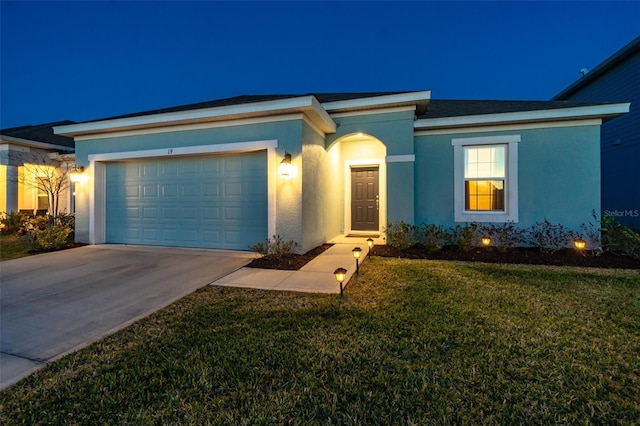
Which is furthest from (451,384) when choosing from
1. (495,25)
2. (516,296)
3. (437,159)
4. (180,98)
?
(180,98)

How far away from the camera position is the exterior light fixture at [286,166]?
567 centimetres

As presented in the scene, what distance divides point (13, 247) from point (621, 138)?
697 inches

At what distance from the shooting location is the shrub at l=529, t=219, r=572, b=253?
6293 mm

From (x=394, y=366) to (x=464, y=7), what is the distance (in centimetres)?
2637

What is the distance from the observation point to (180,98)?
2378 inches

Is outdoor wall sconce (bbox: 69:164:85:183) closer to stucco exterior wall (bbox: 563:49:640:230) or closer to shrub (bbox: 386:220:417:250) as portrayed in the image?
shrub (bbox: 386:220:417:250)

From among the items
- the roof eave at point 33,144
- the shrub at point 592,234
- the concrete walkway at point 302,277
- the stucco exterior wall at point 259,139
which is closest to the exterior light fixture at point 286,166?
the stucco exterior wall at point 259,139

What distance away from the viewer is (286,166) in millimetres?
5711

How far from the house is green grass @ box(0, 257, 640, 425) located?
3.16m

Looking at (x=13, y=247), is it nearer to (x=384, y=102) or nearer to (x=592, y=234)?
(x=384, y=102)

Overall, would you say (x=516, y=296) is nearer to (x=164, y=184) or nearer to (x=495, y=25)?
(x=164, y=184)

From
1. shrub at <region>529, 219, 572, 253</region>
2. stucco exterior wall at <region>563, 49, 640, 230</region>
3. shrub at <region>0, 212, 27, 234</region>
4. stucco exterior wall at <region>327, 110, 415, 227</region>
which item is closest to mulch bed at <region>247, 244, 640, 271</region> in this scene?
shrub at <region>529, 219, 572, 253</region>

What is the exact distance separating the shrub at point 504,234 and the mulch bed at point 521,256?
0.74 feet

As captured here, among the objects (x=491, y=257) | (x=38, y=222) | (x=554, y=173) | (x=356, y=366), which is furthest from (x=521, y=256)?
(x=38, y=222)
